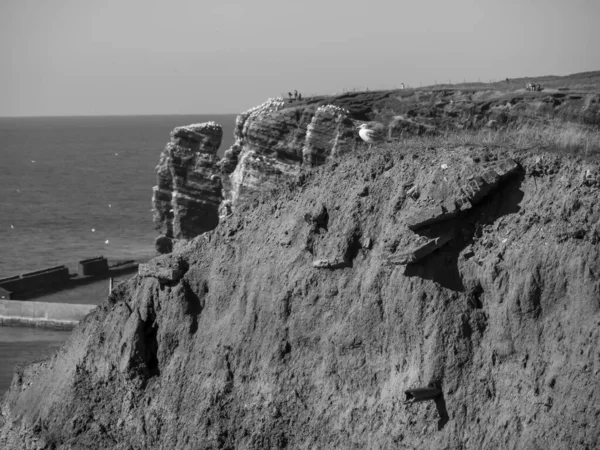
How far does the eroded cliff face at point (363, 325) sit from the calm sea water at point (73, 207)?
3617cm

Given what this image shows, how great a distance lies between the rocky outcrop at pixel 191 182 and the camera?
49.9 m

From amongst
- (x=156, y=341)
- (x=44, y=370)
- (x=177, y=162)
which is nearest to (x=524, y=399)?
(x=156, y=341)

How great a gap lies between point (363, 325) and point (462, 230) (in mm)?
2312

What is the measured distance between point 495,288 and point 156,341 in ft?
24.0

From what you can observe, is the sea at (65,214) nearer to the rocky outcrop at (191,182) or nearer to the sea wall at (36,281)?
the rocky outcrop at (191,182)

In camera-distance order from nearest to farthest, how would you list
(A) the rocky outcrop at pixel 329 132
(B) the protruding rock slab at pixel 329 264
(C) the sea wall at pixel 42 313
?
(B) the protruding rock slab at pixel 329 264
(A) the rocky outcrop at pixel 329 132
(C) the sea wall at pixel 42 313

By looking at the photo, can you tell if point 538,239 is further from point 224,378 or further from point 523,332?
point 224,378

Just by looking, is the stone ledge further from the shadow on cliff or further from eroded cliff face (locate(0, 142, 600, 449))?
the shadow on cliff

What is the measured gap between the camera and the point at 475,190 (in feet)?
47.3

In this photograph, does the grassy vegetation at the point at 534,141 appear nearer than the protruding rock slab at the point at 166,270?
Yes

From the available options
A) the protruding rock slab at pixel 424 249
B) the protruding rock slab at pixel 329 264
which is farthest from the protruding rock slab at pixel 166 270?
the protruding rock slab at pixel 424 249

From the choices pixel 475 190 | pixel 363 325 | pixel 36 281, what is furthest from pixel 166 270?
pixel 36 281

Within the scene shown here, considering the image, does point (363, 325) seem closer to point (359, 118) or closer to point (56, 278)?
point (359, 118)

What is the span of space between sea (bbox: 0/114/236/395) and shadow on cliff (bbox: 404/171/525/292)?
12.6 m
